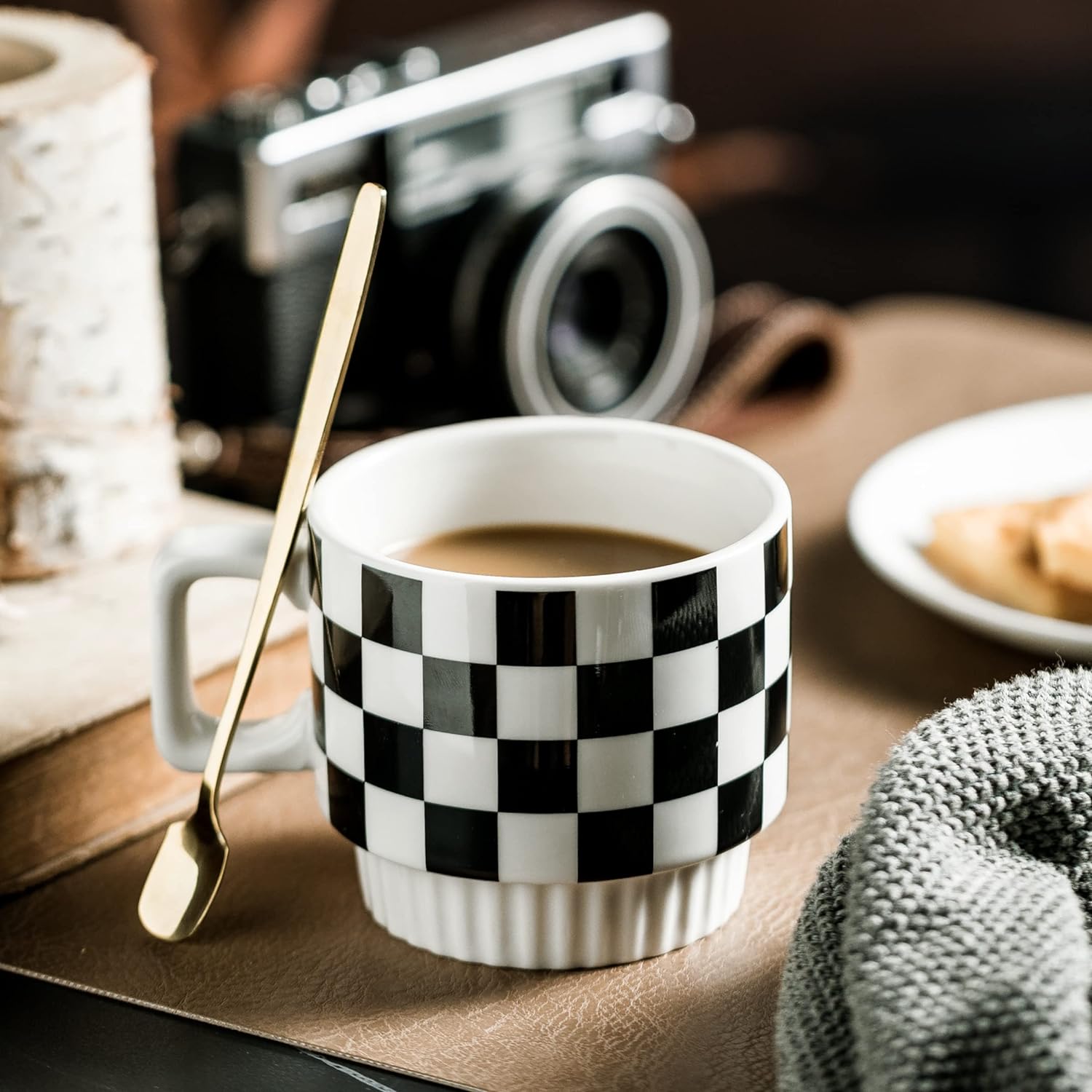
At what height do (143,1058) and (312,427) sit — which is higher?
(312,427)

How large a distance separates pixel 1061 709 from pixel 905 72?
5.36 feet

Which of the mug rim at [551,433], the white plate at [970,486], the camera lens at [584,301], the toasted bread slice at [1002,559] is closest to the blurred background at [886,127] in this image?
the camera lens at [584,301]

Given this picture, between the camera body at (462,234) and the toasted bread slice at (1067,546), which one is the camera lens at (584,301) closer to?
the camera body at (462,234)

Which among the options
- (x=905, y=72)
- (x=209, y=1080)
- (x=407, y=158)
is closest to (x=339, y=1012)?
(x=209, y=1080)

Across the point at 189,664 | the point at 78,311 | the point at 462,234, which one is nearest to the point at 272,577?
A: the point at 189,664

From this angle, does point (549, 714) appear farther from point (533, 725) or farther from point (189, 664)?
point (189, 664)

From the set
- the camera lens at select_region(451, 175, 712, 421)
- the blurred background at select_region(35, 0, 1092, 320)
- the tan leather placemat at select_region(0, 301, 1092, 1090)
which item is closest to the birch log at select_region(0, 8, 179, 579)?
the tan leather placemat at select_region(0, 301, 1092, 1090)

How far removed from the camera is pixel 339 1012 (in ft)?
1.19

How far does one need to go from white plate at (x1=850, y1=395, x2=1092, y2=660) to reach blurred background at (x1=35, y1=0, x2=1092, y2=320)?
3.49ft

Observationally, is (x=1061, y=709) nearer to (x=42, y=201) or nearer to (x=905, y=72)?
(x=42, y=201)

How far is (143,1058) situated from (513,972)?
90 millimetres

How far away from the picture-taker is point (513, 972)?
1.23ft

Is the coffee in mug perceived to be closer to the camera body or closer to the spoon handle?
the spoon handle

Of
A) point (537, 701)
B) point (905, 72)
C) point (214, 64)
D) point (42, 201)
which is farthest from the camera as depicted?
point (905, 72)
